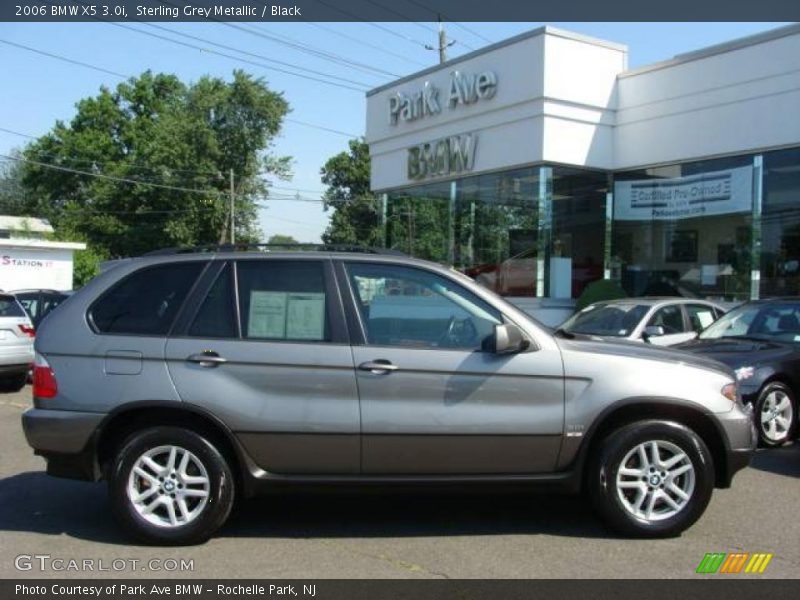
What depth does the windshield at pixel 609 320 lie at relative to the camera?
429 inches

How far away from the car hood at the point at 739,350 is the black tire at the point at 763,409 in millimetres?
296

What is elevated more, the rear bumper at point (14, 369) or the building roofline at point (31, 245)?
the building roofline at point (31, 245)

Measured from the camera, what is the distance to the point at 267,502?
6121 mm

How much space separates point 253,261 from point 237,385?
86 centimetres

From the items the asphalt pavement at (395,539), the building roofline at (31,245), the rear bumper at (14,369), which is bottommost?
the asphalt pavement at (395,539)

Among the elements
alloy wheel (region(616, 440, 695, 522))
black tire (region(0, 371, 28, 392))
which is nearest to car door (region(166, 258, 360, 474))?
alloy wheel (region(616, 440, 695, 522))

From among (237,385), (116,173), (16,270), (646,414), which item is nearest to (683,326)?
(646,414)

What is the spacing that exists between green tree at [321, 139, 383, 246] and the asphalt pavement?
5669 cm

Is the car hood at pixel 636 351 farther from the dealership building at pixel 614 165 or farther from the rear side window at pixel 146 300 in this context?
the dealership building at pixel 614 165

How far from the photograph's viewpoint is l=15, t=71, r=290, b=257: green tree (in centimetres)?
5238

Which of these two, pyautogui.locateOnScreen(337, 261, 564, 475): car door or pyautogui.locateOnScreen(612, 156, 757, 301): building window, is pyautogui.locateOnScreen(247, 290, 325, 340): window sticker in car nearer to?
pyautogui.locateOnScreen(337, 261, 564, 475): car door

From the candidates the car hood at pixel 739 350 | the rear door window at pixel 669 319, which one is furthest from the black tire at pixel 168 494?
the rear door window at pixel 669 319

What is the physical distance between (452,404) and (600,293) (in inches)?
491

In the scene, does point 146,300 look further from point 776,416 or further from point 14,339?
point 14,339
